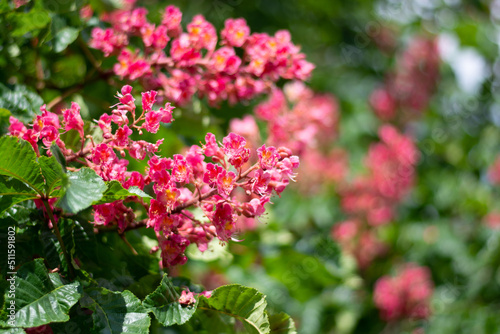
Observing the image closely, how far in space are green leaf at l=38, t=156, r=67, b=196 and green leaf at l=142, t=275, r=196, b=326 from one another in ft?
0.81

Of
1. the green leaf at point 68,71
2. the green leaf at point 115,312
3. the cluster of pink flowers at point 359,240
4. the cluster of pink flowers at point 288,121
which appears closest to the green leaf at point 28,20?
the green leaf at point 68,71

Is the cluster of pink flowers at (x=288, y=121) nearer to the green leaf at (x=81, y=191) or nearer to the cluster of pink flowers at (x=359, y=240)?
the green leaf at (x=81, y=191)

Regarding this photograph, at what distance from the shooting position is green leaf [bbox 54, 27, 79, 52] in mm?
1372

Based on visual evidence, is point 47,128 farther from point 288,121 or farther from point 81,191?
point 288,121

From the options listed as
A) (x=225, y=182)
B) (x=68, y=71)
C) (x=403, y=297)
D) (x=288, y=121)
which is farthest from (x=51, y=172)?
(x=403, y=297)

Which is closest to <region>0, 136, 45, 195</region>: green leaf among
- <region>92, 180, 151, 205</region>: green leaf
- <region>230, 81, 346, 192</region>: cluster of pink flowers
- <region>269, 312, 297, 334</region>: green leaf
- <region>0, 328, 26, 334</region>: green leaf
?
<region>92, 180, 151, 205</region>: green leaf

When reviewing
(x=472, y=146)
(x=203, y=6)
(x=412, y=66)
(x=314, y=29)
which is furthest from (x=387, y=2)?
(x=203, y=6)

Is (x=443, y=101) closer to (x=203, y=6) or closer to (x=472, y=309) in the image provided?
(x=472, y=309)

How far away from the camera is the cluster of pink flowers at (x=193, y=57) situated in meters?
1.35

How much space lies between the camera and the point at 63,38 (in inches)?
54.7

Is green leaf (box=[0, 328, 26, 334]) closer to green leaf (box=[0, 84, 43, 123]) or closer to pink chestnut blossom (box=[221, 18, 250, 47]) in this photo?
green leaf (box=[0, 84, 43, 123])

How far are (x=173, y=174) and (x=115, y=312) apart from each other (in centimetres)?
26

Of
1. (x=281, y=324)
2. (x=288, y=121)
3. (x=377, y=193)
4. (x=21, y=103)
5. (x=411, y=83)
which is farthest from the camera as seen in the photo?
(x=411, y=83)

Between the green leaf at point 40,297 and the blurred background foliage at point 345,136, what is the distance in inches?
7.6
